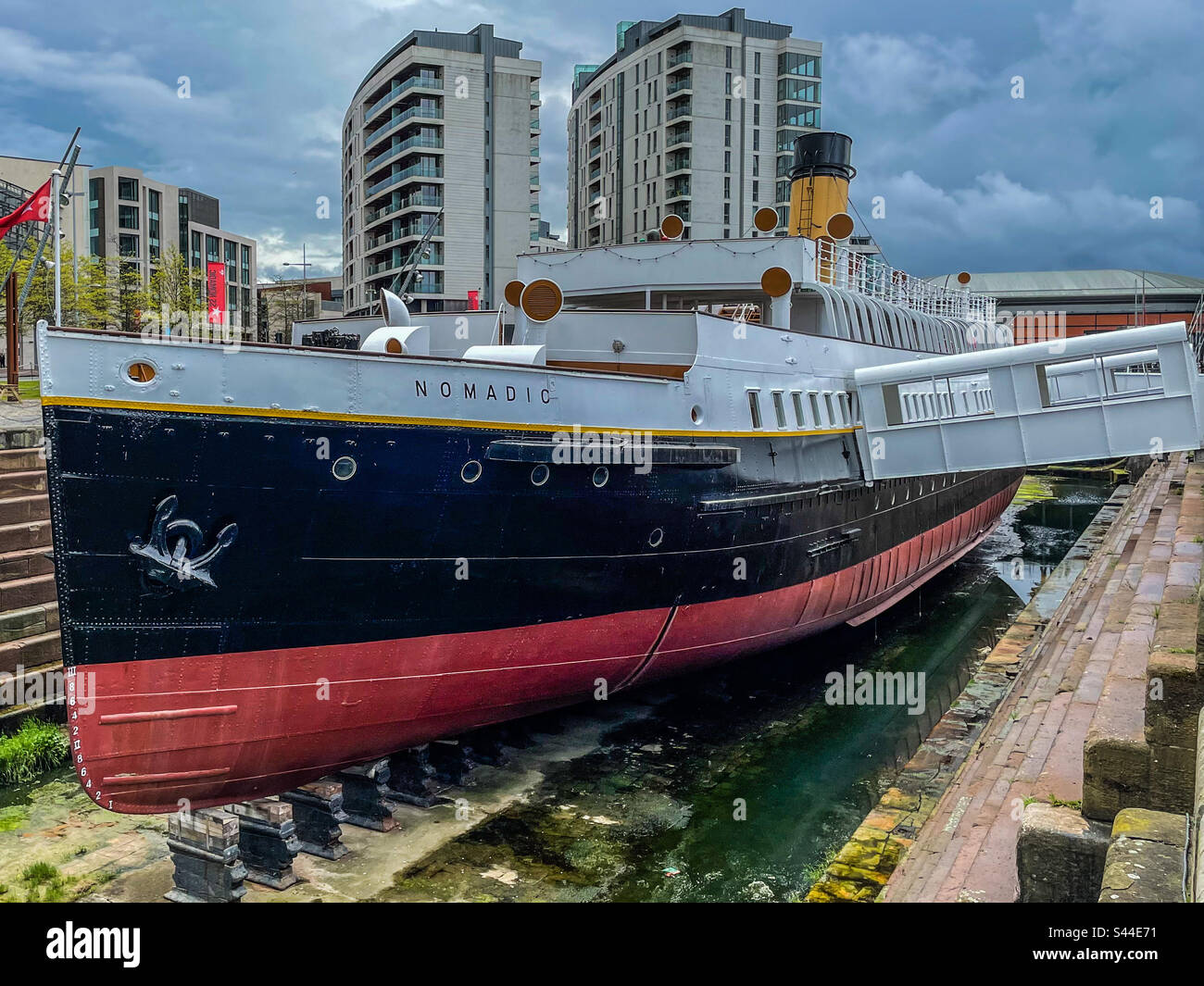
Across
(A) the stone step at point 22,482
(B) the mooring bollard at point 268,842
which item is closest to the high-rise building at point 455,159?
(A) the stone step at point 22,482

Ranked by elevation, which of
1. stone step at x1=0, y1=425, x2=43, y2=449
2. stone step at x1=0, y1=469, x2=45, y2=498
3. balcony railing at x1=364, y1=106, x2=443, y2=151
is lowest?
stone step at x1=0, y1=469, x2=45, y2=498

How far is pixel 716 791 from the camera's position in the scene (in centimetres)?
1123

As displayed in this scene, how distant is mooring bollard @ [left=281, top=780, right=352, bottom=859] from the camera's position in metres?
9.30

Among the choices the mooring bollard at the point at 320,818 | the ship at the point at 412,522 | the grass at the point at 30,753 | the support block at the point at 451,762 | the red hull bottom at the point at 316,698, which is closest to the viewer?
the ship at the point at 412,522

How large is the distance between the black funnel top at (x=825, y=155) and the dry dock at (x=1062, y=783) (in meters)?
11.7

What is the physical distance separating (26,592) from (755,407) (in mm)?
11624

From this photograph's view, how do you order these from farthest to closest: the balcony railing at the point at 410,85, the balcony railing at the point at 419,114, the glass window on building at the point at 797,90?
1. the glass window on building at the point at 797,90
2. the balcony railing at the point at 419,114
3. the balcony railing at the point at 410,85

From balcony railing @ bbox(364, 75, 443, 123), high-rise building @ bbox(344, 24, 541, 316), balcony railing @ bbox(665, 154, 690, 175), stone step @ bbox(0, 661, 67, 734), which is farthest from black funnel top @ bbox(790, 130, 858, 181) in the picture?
balcony railing @ bbox(665, 154, 690, 175)

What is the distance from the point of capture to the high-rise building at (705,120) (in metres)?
60.2

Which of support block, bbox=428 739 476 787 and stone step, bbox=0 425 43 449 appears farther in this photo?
stone step, bbox=0 425 43 449

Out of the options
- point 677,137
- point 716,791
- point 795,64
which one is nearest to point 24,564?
point 716,791

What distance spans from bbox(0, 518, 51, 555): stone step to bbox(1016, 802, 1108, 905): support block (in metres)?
15.4

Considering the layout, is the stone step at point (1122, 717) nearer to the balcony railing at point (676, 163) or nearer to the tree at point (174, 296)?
the tree at point (174, 296)

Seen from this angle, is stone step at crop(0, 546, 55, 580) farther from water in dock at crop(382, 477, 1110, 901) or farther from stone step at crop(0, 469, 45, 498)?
water in dock at crop(382, 477, 1110, 901)
